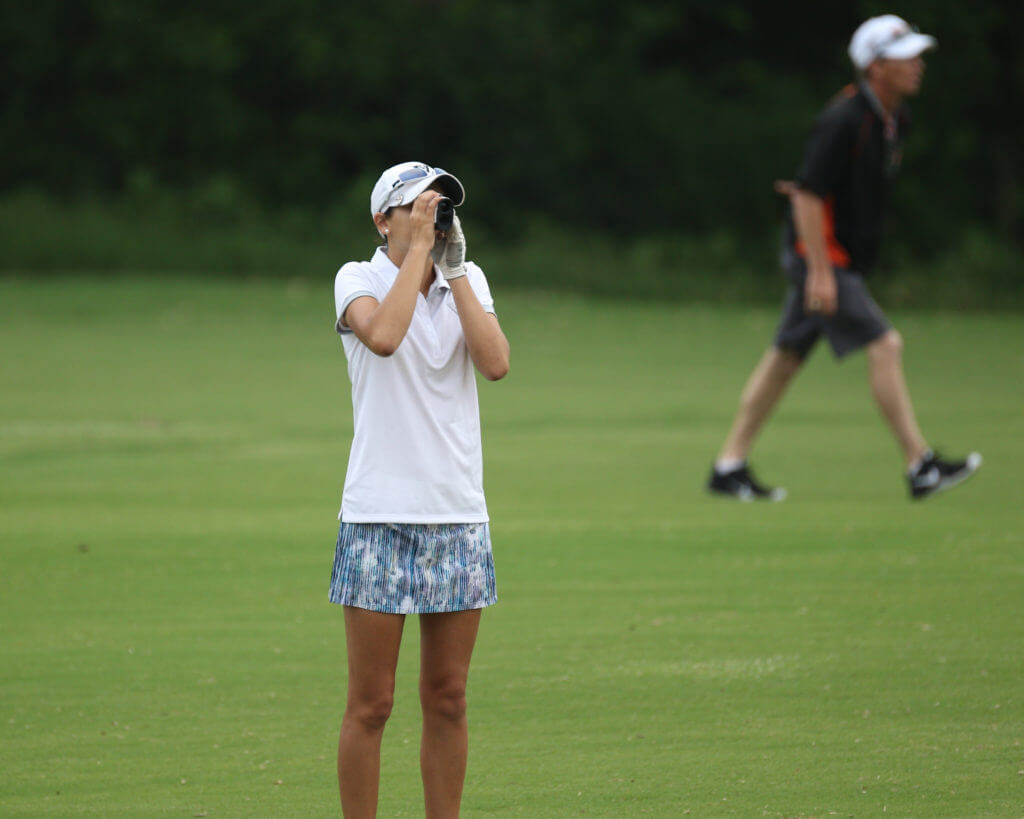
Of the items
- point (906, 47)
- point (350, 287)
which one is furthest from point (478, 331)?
point (906, 47)

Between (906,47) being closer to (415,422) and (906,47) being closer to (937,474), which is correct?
(937,474)

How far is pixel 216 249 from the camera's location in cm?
2789

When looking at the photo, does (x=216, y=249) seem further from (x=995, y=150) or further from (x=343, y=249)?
(x=995, y=150)

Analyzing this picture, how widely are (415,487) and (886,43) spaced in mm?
6375

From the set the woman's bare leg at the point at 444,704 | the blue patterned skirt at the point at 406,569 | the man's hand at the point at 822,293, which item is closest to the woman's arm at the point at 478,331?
the blue patterned skirt at the point at 406,569

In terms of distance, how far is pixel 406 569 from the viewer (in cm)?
392

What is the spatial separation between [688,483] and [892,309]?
1638 centimetres

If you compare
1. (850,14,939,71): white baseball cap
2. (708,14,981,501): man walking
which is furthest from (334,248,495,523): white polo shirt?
(850,14,939,71): white baseball cap

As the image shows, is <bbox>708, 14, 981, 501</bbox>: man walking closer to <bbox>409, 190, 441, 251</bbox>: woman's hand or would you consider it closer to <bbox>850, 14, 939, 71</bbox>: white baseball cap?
<bbox>850, 14, 939, 71</bbox>: white baseball cap

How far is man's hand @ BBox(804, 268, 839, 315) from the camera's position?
30.3ft

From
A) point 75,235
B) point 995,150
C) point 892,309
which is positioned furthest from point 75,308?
point 995,150

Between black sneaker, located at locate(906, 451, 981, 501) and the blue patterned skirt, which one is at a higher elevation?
black sneaker, located at locate(906, 451, 981, 501)

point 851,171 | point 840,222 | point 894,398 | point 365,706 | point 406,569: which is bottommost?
point 365,706

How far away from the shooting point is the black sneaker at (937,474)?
9000 mm
